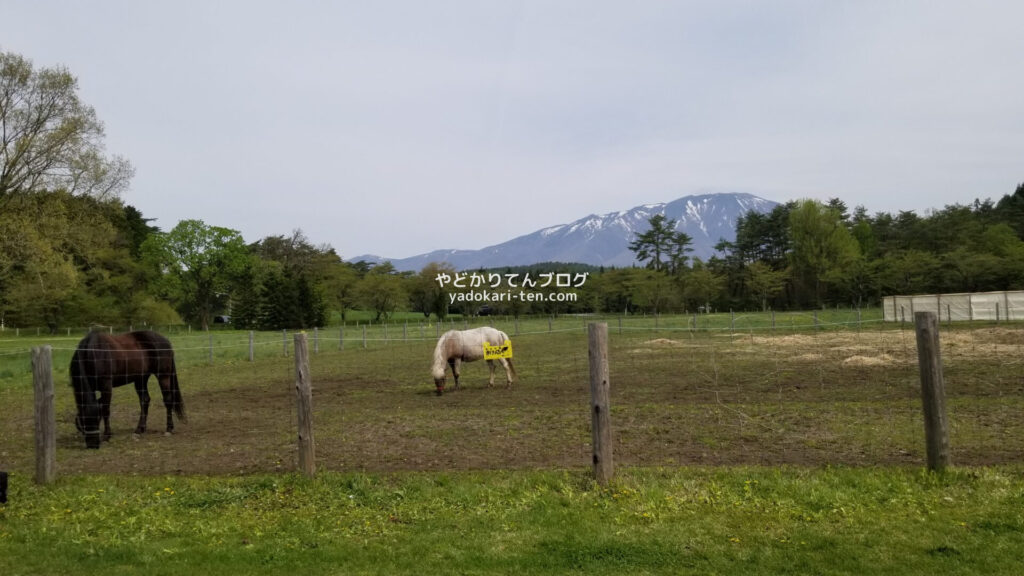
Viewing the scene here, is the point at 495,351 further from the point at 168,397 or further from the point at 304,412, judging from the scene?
the point at 304,412

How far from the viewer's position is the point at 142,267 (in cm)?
5700

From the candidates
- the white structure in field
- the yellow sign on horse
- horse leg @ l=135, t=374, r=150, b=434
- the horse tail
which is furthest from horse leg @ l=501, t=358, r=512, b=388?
the white structure in field

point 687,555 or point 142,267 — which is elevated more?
point 142,267

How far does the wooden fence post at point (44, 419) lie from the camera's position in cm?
583

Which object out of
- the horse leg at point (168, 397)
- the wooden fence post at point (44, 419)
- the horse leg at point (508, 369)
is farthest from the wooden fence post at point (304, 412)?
the horse leg at point (508, 369)

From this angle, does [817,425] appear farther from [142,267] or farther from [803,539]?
[142,267]

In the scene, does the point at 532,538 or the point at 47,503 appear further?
the point at 47,503

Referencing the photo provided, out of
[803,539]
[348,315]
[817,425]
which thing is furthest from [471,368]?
[348,315]

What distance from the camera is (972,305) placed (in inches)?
1319

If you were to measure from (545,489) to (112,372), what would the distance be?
679cm

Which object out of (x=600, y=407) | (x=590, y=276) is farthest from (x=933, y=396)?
(x=590, y=276)

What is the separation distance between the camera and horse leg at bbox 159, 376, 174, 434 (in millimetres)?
8914

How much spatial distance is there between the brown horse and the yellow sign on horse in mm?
5926

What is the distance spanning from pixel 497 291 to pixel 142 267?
34639 millimetres
